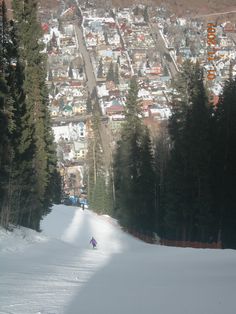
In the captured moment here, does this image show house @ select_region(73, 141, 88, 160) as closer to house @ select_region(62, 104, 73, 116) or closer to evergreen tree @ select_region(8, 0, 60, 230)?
house @ select_region(62, 104, 73, 116)

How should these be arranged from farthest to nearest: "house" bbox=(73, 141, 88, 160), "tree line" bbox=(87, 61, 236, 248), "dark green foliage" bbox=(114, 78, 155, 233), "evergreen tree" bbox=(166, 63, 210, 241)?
1. "house" bbox=(73, 141, 88, 160)
2. "dark green foliage" bbox=(114, 78, 155, 233)
3. "evergreen tree" bbox=(166, 63, 210, 241)
4. "tree line" bbox=(87, 61, 236, 248)

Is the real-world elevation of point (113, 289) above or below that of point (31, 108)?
below

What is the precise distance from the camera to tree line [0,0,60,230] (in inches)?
964

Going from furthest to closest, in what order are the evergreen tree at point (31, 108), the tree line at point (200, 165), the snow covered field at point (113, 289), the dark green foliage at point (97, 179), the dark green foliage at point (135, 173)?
the dark green foliage at point (97, 179)
the dark green foliage at point (135, 173)
the tree line at point (200, 165)
the evergreen tree at point (31, 108)
the snow covered field at point (113, 289)

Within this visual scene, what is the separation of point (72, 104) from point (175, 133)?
146 m

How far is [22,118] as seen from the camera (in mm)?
27859

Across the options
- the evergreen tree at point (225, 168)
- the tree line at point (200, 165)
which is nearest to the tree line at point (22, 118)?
the tree line at point (200, 165)

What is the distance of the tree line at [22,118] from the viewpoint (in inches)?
964

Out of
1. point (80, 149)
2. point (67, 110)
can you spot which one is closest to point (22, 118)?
point (80, 149)

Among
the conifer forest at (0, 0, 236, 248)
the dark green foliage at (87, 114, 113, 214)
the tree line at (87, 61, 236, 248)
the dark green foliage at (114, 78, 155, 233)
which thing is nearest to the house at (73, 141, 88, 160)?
the dark green foliage at (87, 114, 113, 214)

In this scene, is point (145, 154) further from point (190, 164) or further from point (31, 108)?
point (31, 108)

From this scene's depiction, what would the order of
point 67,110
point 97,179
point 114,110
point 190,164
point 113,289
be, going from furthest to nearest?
point 67,110
point 114,110
point 97,179
point 190,164
point 113,289

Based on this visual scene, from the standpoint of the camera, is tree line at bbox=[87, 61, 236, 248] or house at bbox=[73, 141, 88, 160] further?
house at bbox=[73, 141, 88, 160]

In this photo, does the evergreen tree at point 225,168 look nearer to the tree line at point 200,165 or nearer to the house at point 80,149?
the tree line at point 200,165
